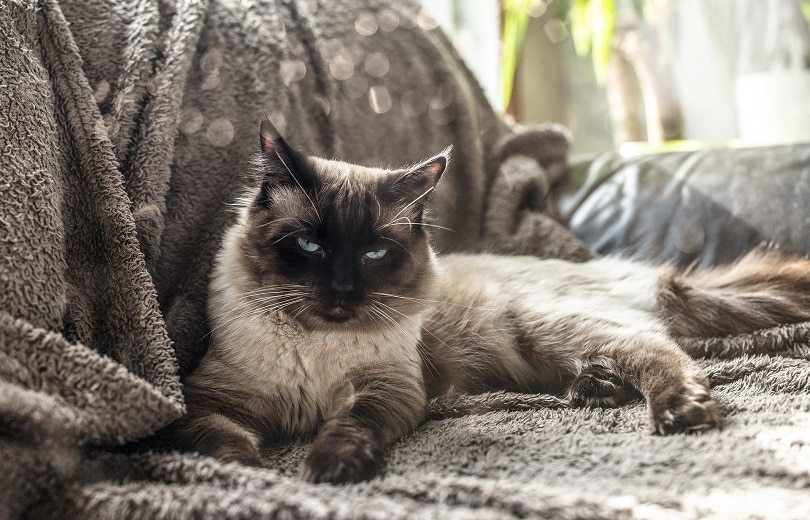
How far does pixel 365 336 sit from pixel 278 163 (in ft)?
1.26

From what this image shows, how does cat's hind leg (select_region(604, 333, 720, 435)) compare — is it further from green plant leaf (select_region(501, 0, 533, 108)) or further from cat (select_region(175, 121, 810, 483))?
green plant leaf (select_region(501, 0, 533, 108))

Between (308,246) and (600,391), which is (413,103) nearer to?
(308,246)

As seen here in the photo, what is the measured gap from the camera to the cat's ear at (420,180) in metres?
1.46

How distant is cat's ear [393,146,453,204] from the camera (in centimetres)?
146

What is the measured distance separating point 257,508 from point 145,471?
284 mm

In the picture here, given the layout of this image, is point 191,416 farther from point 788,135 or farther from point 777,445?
point 788,135

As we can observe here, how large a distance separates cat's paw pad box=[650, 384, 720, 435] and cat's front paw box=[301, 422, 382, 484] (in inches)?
19.5

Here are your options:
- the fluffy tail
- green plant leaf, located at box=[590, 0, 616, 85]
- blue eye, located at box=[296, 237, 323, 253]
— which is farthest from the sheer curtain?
blue eye, located at box=[296, 237, 323, 253]

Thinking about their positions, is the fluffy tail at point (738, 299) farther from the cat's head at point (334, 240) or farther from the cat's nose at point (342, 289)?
the cat's nose at point (342, 289)

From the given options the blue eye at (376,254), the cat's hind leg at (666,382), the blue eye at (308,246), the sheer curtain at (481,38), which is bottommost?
the cat's hind leg at (666,382)

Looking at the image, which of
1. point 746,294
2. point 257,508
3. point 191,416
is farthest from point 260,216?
point 746,294

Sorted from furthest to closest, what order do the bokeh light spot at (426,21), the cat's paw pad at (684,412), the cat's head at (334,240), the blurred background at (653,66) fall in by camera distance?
the blurred background at (653,66) → the bokeh light spot at (426,21) → the cat's head at (334,240) → the cat's paw pad at (684,412)

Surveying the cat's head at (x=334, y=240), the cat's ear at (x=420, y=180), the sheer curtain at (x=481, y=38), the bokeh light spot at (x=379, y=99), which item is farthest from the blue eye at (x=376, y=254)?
the sheer curtain at (x=481, y=38)

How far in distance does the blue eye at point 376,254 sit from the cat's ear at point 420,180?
0.14 meters
